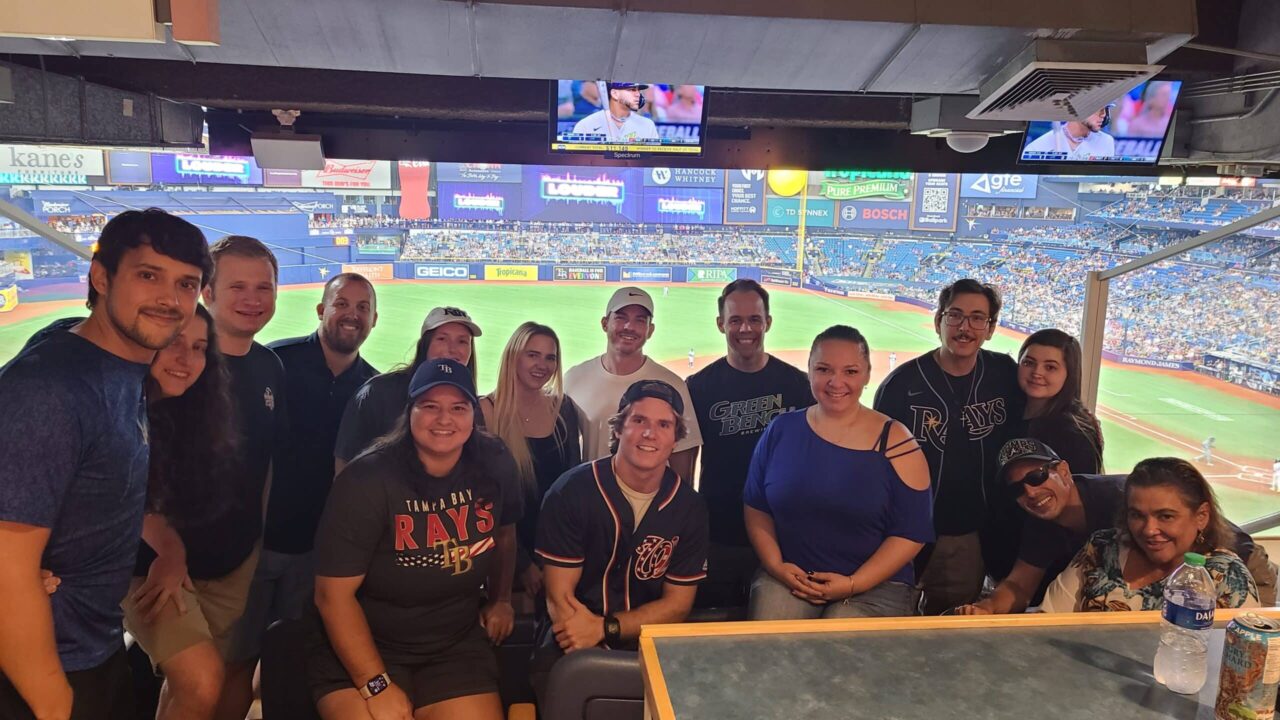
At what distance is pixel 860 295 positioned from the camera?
7.70 metres

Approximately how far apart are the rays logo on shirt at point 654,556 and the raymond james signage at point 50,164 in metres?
2.90

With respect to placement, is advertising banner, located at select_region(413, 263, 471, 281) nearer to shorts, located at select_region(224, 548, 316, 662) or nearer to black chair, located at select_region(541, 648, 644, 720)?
shorts, located at select_region(224, 548, 316, 662)

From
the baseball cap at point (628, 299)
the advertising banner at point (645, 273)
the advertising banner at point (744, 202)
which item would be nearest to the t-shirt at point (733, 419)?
the baseball cap at point (628, 299)

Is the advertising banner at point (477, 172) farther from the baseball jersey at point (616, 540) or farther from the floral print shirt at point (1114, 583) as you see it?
the floral print shirt at point (1114, 583)

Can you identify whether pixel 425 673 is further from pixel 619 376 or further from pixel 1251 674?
pixel 1251 674

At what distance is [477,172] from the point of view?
15.9ft

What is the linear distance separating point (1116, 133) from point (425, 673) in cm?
426

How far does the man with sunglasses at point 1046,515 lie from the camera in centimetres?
241

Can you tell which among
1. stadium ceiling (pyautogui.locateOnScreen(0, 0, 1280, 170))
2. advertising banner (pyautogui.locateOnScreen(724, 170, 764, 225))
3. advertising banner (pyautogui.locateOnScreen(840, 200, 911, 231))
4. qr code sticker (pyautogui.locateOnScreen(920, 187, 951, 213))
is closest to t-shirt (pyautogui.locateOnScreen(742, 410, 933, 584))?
stadium ceiling (pyautogui.locateOnScreen(0, 0, 1280, 170))

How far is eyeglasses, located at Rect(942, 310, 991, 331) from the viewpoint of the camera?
2.83 meters

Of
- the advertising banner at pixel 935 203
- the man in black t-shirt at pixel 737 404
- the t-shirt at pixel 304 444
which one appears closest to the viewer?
the t-shirt at pixel 304 444

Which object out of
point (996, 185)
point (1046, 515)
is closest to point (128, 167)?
point (1046, 515)

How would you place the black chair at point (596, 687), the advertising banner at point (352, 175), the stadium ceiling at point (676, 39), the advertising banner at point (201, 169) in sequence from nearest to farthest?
the stadium ceiling at point (676, 39) < the black chair at point (596, 687) < the advertising banner at point (201, 169) < the advertising banner at point (352, 175)

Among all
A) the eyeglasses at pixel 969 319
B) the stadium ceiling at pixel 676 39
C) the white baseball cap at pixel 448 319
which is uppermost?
the stadium ceiling at pixel 676 39
